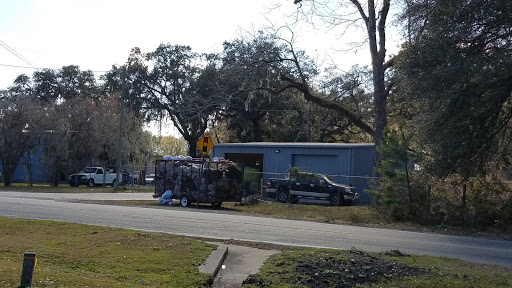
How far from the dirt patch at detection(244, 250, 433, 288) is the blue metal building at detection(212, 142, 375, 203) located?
2143 centimetres

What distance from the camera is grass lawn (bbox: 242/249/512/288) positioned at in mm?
9250

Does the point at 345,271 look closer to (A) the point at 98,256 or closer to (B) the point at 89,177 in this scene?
(A) the point at 98,256

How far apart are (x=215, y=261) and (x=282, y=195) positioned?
20.7m

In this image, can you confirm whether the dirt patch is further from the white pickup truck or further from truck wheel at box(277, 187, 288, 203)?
the white pickup truck

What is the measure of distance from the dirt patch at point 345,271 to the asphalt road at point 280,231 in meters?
3.45

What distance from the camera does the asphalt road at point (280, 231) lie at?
47.8ft

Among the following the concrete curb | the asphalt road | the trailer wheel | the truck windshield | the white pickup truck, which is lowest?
the concrete curb

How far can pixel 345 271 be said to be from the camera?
9.77 meters

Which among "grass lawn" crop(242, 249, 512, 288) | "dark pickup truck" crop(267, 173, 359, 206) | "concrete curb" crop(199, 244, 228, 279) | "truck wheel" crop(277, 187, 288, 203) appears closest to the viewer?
"grass lawn" crop(242, 249, 512, 288)

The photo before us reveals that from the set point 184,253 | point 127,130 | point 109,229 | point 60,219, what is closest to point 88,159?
point 127,130

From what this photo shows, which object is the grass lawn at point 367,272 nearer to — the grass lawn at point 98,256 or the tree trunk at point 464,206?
the grass lawn at point 98,256

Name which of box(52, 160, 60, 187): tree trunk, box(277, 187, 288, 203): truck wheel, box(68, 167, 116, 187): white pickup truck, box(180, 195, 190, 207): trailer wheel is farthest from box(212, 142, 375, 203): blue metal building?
box(52, 160, 60, 187): tree trunk

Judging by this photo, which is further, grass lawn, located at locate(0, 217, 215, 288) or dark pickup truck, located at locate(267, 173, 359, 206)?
dark pickup truck, located at locate(267, 173, 359, 206)

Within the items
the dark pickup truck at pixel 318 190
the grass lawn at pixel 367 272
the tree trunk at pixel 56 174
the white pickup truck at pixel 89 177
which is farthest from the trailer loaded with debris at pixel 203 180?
the tree trunk at pixel 56 174
